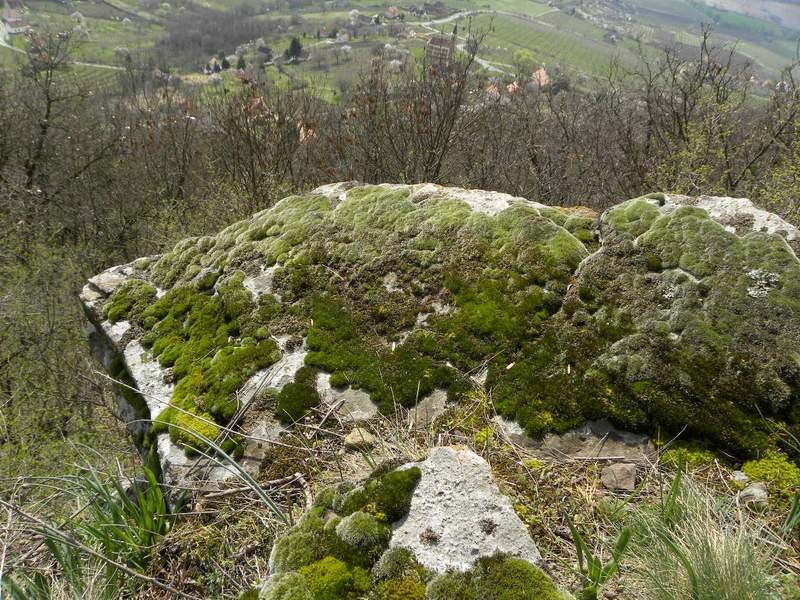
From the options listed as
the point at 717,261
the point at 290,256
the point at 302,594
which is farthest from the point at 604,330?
the point at 290,256

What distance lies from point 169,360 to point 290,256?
191cm

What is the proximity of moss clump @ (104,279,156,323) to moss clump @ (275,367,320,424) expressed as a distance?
3.02m

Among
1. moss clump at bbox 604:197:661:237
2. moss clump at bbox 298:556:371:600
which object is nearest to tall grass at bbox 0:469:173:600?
moss clump at bbox 298:556:371:600

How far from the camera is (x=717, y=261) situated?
427 centimetres

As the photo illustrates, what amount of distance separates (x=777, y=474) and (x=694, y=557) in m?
1.58

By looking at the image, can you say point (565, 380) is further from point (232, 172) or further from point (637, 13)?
point (637, 13)

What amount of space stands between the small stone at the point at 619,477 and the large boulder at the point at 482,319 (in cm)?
42

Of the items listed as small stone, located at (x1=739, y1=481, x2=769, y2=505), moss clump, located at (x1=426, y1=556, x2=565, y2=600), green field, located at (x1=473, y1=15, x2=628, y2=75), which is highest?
green field, located at (x1=473, y1=15, x2=628, y2=75)

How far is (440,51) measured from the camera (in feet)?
50.3

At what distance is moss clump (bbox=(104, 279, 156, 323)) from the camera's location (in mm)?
6297

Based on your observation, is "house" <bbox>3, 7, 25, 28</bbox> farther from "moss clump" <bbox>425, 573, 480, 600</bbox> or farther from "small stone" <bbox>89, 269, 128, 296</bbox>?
"moss clump" <bbox>425, 573, 480, 600</bbox>

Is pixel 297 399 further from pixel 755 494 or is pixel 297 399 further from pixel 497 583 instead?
pixel 755 494

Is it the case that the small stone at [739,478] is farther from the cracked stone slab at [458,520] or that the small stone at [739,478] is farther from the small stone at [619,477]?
the cracked stone slab at [458,520]

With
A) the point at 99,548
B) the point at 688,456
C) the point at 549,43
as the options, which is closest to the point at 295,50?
the point at 549,43
